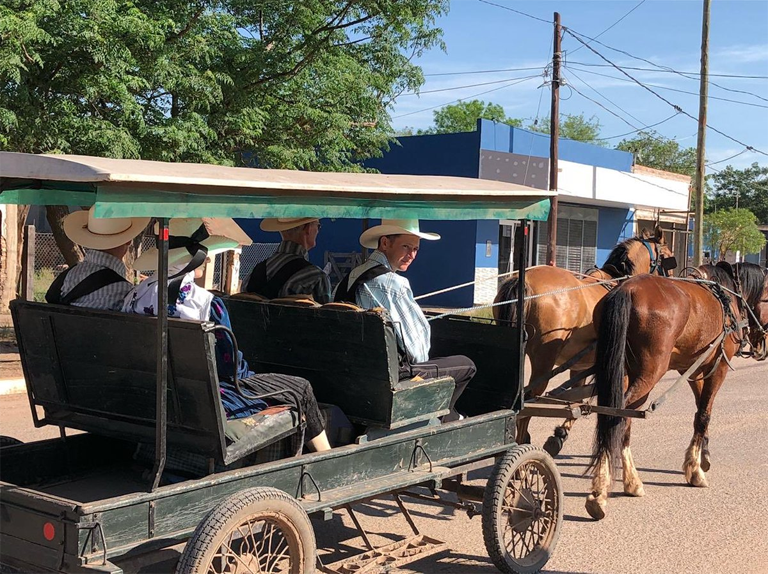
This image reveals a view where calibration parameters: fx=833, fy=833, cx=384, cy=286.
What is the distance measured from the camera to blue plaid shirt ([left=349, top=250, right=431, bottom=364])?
180 inches

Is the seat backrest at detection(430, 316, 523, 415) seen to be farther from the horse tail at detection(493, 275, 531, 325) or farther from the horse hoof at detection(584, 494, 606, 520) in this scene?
the horse tail at detection(493, 275, 531, 325)

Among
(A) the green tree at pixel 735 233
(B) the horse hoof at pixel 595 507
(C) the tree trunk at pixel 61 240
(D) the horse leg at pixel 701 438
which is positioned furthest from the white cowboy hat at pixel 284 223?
(A) the green tree at pixel 735 233

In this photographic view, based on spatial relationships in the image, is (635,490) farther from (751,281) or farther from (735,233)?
(735,233)

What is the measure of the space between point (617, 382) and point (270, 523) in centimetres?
350

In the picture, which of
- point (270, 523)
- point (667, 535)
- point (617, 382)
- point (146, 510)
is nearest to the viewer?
point (146, 510)

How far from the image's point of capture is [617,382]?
20.4ft

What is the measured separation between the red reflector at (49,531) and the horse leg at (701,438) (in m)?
5.17

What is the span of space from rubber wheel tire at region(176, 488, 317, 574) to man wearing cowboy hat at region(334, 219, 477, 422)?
122 centimetres

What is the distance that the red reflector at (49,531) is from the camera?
3.17 m

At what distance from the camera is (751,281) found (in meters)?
7.96

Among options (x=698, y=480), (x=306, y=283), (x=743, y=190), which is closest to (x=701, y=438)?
(x=698, y=480)

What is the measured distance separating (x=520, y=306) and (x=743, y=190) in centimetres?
7246

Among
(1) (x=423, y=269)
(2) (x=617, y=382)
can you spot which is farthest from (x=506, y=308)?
(1) (x=423, y=269)

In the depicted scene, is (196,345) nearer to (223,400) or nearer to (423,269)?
(223,400)
